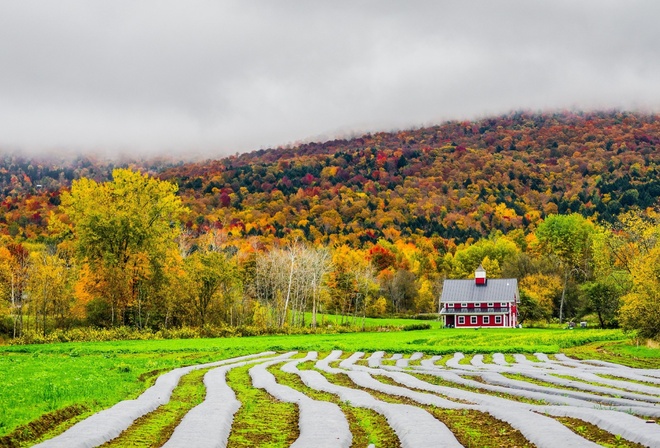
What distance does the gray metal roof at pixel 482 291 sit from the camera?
10188 centimetres

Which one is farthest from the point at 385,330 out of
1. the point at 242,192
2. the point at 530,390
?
the point at 242,192

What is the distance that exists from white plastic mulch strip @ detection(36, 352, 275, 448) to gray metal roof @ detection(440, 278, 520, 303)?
85.2 m

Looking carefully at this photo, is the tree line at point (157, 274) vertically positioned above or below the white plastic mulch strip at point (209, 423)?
above

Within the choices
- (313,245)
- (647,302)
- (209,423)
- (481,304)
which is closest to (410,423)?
(209,423)

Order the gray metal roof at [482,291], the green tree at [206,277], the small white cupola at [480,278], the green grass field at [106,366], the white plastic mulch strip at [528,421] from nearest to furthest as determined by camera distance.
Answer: the white plastic mulch strip at [528,421]
the green grass field at [106,366]
the green tree at [206,277]
the gray metal roof at [482,291]
the small white cupola at [480,278]

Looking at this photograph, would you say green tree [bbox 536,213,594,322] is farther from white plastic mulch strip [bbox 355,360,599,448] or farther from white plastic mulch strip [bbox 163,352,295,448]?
white plastic mulch strip [bbox 163,352,295,448]

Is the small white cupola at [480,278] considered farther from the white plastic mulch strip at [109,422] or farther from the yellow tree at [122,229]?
the white plastic mulch strip at [109,422]

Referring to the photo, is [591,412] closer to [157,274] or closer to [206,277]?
[157,274]

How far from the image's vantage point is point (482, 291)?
104 meters

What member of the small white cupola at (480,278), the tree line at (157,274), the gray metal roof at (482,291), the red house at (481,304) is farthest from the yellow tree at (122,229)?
the small white cupola at (480,278)

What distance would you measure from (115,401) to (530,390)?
13196 mm

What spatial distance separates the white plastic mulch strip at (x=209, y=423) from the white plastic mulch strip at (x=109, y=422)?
1.28 metres

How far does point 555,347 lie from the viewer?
165 ft

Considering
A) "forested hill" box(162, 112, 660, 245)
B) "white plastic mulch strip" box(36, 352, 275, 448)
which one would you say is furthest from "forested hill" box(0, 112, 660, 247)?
"white plastic mulch strip" box(36, 352, 275, 448)
